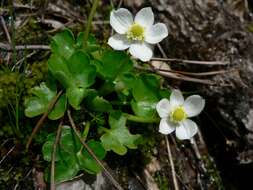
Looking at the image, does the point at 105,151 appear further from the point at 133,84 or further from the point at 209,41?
the point at 209,41

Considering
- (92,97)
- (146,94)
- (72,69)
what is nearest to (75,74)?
(72,69)

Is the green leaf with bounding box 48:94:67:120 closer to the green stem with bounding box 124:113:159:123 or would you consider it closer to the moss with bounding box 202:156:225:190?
the green stem with bounding box 124:113:159:123

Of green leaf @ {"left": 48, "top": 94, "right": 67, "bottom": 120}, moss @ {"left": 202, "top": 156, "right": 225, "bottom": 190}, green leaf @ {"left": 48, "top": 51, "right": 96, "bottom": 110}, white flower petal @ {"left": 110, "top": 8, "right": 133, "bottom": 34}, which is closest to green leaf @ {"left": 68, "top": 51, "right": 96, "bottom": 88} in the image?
green leaf @ {"left": 48, "top": 51, "right": 96, "bottom": 110}

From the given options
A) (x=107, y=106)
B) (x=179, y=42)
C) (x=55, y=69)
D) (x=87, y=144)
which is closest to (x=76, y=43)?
(x=55, y=69)

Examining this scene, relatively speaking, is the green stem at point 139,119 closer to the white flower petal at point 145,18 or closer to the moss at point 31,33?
the white flower petal at point 145,18

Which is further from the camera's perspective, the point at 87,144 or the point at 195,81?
the point at 195,81
